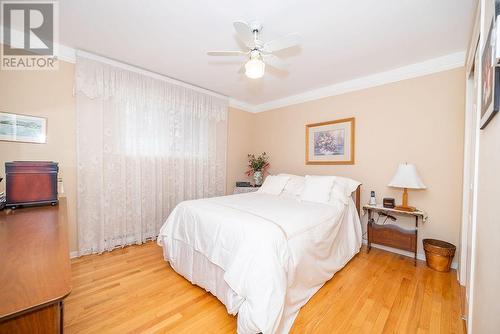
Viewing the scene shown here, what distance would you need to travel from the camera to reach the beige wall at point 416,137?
7.99ft

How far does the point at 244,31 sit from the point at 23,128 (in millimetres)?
2540

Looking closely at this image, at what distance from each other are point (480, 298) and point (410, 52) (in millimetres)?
2504

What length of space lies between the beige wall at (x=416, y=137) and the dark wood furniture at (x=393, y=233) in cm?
25

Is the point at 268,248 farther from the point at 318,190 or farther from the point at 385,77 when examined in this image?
the point at 385,77

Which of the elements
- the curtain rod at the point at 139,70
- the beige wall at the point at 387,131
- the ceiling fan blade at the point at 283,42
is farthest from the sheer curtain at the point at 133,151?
the ceiling fan blade at the point at 283,42

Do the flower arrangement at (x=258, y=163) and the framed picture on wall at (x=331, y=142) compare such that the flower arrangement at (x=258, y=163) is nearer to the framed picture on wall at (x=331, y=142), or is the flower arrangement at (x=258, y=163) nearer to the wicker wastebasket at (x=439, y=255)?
the framed picture on wall at (x=331, y=142)

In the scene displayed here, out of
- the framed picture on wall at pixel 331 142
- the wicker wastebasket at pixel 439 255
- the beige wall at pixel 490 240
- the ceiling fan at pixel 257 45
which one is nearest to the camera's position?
the beige wall at pixel 490 240

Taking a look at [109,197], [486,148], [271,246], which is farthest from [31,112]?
[486,148]

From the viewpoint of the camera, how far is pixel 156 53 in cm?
254

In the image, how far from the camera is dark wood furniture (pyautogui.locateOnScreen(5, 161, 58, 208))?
149 centimetres

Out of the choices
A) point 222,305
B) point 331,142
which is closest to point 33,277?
point 222,305

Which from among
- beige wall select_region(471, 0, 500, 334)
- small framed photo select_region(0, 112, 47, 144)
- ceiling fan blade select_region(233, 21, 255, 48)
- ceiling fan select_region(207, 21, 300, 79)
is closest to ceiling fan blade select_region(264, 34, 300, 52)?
ceiling fan select_region(207, 21, 300, 79)

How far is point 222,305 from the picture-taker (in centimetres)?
179

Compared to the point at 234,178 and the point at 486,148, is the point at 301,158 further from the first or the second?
the point at 486,148
